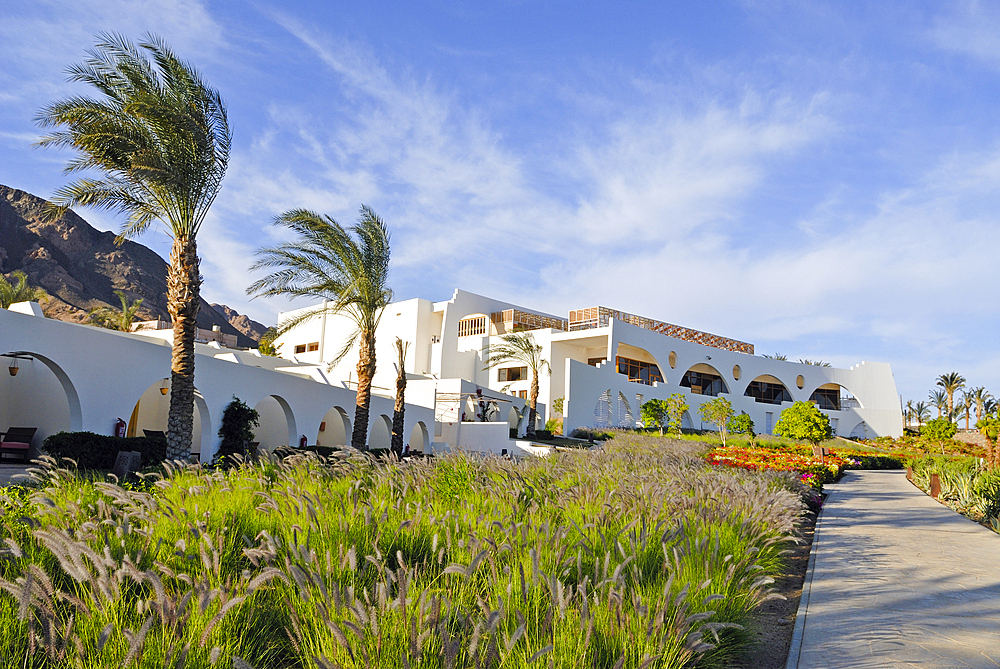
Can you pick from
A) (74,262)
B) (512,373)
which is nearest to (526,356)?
(512,373)

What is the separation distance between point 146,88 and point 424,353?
34.1 metres

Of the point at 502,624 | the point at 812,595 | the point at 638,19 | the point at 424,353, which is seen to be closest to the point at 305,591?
the point at 502,624

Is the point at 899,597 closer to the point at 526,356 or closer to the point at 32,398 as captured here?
the point at 32,398

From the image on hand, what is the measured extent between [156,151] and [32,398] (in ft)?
21.0

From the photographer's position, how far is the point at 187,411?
12234 millimetres

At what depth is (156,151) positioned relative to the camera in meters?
11.7

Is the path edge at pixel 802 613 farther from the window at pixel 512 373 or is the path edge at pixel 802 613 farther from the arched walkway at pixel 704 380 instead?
the arched walkway at pixel 704 380

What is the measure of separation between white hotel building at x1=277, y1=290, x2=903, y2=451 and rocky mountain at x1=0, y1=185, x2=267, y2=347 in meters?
30.0

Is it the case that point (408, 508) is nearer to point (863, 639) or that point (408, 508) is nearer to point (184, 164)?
point (863, 639)

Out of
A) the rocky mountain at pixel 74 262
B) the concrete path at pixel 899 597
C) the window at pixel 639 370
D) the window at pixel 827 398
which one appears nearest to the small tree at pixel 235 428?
the concrete path at pixel 899 597

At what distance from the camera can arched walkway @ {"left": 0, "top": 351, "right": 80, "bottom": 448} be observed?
13.4 meters

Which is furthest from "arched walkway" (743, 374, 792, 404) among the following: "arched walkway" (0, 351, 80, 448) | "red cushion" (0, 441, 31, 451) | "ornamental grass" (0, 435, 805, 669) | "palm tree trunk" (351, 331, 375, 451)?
"ornamental grass" (0, 435, 805, 669)

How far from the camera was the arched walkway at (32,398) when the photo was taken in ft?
44.0

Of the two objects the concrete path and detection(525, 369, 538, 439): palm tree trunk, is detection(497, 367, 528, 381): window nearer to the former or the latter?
detection(525, 369, 538, 439): palm tree trunk
